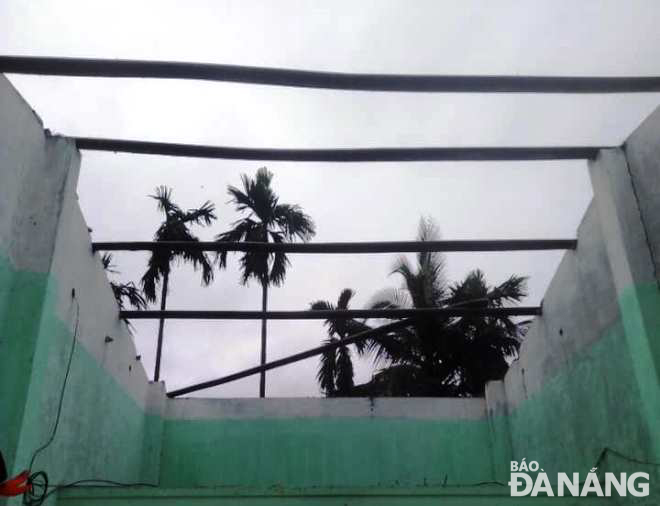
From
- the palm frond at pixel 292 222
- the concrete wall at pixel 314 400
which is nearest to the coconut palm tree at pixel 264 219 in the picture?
the palm frond at pixel 292 222

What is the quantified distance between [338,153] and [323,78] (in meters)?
0.90

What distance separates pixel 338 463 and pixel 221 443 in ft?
6.20

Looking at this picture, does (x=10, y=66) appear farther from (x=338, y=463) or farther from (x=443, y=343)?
(x=443, y=343)

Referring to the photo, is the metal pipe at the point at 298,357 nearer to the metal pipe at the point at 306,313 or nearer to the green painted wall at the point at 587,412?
the metal pipe at the point at 306,313

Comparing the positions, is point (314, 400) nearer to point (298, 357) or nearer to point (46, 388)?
point (298, 357)

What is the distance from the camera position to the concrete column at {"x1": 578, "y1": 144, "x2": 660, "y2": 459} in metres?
4.56

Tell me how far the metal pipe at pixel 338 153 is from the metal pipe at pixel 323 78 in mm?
736

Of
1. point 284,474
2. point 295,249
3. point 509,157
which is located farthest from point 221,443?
point 509,157

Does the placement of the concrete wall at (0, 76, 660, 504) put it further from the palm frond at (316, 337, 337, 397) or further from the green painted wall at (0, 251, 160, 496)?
the palm frond at (316, 337, 337, 397)

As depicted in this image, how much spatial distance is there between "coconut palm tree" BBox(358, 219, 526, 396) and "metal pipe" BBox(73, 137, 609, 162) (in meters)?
9.86

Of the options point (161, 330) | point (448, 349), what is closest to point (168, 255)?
point (161, 330)

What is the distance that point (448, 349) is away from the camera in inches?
625

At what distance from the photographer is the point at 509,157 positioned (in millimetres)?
5832

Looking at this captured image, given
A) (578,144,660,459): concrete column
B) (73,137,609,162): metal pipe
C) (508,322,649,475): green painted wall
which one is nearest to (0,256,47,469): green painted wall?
(73,137,609,162): metal pipe
